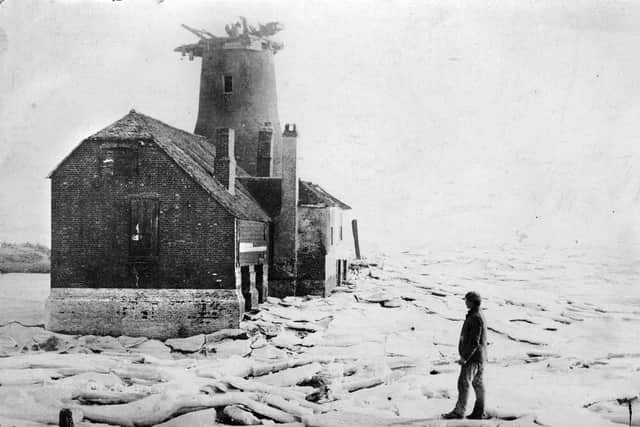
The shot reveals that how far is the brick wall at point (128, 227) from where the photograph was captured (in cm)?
1880

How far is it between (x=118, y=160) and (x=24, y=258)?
8414mm

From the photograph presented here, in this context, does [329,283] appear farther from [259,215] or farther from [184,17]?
[184,17]

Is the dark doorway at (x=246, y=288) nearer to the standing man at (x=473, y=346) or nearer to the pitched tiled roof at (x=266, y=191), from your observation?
the pitched tiled roof at (x=266, y=191)

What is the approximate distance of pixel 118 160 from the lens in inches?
755

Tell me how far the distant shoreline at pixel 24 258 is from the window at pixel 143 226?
528 centimetres

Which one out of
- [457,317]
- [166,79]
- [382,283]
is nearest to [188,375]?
[457,317]

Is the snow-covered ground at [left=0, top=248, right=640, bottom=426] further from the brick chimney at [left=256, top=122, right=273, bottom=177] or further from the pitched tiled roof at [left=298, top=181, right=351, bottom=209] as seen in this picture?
the brick chimney at [left=256, top=122, right=273, bottom=177]

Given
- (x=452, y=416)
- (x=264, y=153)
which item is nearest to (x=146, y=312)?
(x=452, y=416)

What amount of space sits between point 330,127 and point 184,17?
25.2 ft

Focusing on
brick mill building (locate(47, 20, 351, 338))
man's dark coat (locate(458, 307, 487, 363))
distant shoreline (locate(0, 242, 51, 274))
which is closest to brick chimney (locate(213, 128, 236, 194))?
brick mill building (locate(47, 20, 351, 338))

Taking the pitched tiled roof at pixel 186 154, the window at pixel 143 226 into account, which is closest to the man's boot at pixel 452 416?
the pitched tiled roof at pixel 186 154

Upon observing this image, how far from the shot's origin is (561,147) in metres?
17.6

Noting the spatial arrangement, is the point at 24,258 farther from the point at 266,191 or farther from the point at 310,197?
the point at 310,197

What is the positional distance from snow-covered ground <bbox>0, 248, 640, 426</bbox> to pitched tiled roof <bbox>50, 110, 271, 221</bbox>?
3.85m
